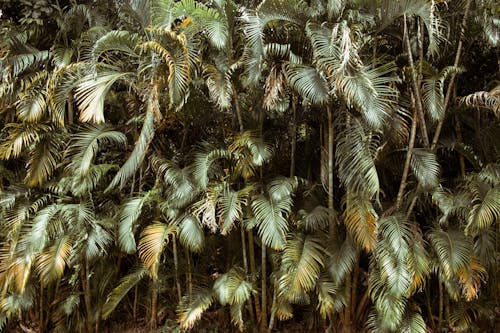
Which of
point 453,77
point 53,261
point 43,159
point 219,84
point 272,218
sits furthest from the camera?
point 43,159

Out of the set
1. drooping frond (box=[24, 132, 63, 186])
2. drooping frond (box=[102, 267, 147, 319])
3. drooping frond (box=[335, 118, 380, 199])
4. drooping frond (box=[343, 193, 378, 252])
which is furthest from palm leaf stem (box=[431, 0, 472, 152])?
drooping frond (box=[24, 132, 63, 186])

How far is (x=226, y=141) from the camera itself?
4965 mm

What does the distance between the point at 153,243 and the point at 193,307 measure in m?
0.82

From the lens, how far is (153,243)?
4.44 metres

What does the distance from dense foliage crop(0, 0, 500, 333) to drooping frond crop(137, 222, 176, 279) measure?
→ 2 centimetres

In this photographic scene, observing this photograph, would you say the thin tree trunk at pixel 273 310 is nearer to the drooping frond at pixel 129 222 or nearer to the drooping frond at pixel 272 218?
the drooping frond at pixel 272 218

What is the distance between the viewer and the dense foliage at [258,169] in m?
4.13

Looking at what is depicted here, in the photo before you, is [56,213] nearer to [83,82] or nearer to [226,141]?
[83,82]

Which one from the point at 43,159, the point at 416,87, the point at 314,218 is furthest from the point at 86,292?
the point at 416,87

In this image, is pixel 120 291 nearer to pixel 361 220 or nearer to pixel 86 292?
pixel 86 292

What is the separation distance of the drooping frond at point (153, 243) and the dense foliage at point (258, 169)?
2cm

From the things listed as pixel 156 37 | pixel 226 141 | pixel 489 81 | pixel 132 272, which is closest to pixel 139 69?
pixel 156 37

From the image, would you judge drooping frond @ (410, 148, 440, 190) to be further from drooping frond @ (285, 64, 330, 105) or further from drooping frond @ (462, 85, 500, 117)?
drooping frond @ (285, 64, 330, 105)

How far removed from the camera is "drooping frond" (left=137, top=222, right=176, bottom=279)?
432 centimetres
